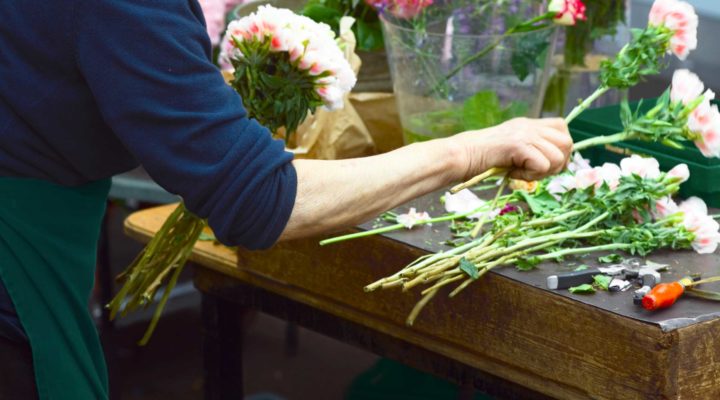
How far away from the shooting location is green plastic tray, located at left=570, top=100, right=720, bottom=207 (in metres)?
1.72

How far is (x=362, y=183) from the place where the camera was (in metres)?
1.40

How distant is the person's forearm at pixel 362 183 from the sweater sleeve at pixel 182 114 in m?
0.05

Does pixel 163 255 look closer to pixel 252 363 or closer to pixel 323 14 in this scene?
pixel 323 14

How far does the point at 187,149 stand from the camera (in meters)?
1.25

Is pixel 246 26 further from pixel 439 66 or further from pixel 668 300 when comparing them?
pixel 668 300

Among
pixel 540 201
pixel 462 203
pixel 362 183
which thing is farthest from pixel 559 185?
pixel 362 183

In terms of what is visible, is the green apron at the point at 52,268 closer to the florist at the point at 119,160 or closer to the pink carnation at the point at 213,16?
the florist at the point at 119,160

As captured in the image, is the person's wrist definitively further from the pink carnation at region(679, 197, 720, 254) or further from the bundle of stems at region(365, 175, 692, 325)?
the pink carnation at region(679, 197, 720, 254)

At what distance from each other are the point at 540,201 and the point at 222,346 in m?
0.71

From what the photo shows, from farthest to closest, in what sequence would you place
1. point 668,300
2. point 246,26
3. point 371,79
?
point 371,79, point 246,26, point 668,300

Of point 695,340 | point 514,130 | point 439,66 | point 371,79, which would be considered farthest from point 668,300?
point 371,79

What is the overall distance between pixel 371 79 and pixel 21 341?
3.21 feet

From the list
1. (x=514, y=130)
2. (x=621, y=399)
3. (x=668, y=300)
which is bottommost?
(x=621, y=399)

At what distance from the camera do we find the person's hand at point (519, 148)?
149cm
